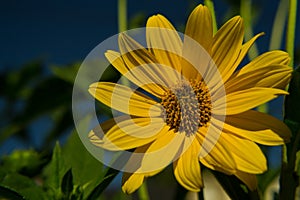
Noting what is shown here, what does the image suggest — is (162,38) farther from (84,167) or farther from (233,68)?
(84,167)

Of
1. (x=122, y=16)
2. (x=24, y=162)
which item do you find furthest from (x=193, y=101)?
(x=122, y=16)

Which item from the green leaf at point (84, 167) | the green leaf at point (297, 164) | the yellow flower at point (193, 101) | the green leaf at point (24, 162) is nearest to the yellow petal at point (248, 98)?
the yellow flower at point (193, 101)

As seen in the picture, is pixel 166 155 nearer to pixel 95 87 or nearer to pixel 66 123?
pixel 95 87

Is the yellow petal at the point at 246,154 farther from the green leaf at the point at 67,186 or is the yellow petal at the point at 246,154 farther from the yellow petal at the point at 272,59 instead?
the green leaf at the point at 67,186

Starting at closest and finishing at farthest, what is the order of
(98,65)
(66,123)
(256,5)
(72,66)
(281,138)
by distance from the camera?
(281,138) < (98,65) < (72,66) < (66,123) < (256,5)

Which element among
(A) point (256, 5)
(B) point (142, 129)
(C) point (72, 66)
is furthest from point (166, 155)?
(A) point (256, 5)

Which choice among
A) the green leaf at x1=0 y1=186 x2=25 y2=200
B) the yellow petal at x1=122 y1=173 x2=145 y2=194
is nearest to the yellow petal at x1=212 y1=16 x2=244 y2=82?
the yellow petal at x1=122 y1=173 x2=145 y2=194
